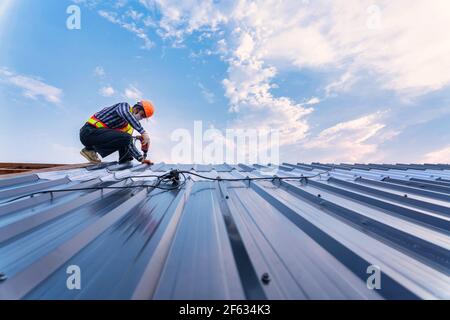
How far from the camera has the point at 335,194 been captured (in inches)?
Answer: 97.4

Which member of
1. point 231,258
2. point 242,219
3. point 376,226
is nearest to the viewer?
point 231,258

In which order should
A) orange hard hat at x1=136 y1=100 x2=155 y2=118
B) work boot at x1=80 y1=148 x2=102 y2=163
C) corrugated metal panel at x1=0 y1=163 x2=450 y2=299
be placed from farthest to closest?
orange hard hat at x1=136 y1=100 x2=155 y2=118 < work boot at x1=80 y1=148 x2=102 y2=163 < corrugated metal panel at x1=0 y1=163 x2=450 y2=299

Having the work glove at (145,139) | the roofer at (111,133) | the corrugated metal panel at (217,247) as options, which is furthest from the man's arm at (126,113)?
the corrugated metal panel at (217,247)

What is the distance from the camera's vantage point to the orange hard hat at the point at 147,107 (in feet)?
17.8

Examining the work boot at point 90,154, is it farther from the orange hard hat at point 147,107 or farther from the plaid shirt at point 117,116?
the orange hard hat at point 147,107

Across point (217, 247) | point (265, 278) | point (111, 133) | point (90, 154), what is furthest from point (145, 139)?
point (265, 278)

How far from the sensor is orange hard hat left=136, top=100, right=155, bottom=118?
213 inches

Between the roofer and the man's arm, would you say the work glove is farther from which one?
the man's arm

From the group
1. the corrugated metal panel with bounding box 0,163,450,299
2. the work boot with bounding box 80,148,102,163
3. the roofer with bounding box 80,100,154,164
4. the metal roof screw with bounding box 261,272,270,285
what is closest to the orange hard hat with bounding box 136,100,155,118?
the roofer with bounding box 80,100,154,164

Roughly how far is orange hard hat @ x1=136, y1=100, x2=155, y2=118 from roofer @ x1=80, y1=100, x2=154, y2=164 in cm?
52

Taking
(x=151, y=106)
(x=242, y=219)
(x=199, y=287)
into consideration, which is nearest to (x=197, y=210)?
(x=242, y=219)

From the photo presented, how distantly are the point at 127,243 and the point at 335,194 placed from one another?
7.46 ft

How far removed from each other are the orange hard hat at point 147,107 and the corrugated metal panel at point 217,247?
12.1 feet
